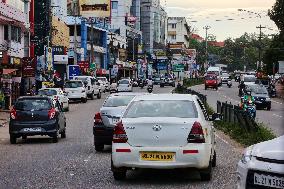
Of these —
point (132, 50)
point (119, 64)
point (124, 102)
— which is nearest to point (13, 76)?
point (124, 102)

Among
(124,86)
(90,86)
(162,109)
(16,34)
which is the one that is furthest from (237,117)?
(124,86)

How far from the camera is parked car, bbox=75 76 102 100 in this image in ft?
191

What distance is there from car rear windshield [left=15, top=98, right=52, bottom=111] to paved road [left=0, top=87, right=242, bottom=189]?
1.23 metres

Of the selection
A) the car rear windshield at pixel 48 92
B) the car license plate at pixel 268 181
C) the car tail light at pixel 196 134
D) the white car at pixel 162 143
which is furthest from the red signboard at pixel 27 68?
the car license plate at pixel 268 181

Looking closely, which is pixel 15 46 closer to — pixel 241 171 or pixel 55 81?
pixel 55 81

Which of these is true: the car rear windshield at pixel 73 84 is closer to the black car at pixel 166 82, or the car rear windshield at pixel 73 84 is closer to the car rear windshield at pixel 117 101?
the car rear windshield at pixel 117 101

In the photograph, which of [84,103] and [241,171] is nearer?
[241,171]

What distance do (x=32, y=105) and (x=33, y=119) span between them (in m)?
0.45

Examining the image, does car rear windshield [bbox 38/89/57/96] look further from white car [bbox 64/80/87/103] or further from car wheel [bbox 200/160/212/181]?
car wheel [bbox 200/160/212/181]

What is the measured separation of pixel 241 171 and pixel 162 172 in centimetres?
530

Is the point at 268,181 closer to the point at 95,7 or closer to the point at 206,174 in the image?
the point at 206,174

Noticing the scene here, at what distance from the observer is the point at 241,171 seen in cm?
876

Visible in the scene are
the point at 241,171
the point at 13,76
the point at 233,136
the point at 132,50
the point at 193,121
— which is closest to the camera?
the point at 241,171

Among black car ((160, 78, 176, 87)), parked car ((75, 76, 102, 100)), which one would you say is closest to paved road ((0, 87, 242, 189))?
parked car ((75, 76, 102, 100))
